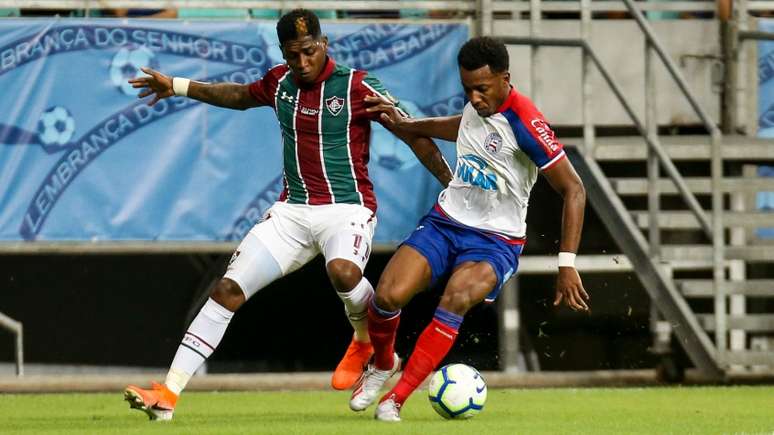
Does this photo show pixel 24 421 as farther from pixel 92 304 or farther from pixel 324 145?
pixel 92 304

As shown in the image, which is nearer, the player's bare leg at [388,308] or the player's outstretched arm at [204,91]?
the player's bare leg at [388,308]

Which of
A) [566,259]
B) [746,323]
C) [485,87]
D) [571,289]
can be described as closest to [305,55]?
[485,87]

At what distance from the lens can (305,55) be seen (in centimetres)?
908

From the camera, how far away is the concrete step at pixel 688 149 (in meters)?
13.5

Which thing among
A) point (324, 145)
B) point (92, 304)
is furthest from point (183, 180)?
point (324, 145)

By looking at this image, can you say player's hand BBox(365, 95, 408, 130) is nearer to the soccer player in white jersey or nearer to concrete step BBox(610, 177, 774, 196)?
the soccer player in white jersey

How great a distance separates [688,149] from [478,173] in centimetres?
516

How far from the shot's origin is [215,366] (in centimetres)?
1511

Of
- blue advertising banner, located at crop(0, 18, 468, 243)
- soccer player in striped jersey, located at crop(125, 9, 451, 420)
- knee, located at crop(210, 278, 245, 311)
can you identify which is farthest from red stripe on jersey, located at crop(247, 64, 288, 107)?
blue advertising banner, located at crop(0, 18, 468, 243)

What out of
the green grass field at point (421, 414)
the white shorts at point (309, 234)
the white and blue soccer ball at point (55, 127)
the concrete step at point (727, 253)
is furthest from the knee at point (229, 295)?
the concrete step at point (727, 253)

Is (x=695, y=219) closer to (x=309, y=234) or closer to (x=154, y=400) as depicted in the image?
(x=309, y=234)

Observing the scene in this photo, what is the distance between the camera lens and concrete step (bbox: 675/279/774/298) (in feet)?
42.6

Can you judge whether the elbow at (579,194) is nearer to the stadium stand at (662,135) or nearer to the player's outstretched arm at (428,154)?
the player's outstretched arm at (428,154)

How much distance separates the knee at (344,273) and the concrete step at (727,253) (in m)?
4.60
